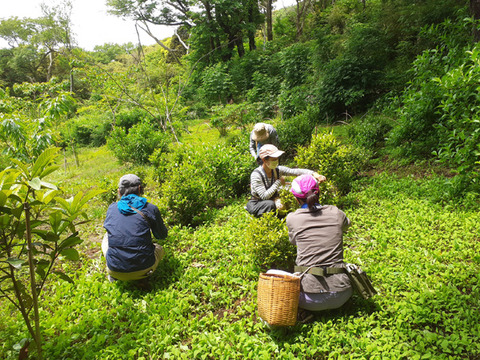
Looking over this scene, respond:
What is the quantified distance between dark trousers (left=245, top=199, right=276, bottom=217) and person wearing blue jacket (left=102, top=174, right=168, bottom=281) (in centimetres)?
142

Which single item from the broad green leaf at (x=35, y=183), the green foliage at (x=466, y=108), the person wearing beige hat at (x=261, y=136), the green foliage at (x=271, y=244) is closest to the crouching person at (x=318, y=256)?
the green foliage at (x=271, y=244)

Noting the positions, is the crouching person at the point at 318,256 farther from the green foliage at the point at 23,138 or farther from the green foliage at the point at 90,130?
the green foliage at the point at 90,130

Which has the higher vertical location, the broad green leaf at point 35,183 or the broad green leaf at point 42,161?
the broad green leaf at point 42,161

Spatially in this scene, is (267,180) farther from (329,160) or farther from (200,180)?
(200,180)

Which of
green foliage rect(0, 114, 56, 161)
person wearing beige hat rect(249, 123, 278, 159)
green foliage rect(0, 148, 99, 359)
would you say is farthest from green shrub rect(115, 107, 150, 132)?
green foliage rect(0, 148, 99, 359)

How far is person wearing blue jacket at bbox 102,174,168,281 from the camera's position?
3.31 m

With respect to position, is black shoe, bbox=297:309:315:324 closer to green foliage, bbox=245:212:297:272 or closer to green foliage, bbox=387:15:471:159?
green foliage, bbox=245:212:297:272

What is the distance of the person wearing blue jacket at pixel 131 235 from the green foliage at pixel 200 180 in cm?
134

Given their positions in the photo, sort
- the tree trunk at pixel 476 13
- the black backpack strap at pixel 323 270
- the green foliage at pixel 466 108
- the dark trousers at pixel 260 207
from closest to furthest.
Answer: the black backpack strap at pixel 323 270, the green foliage at pixel 466 108, the dark trousers at pixel 260 207, the tree trunk at pixel 476 13

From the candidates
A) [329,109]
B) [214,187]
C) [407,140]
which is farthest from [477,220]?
[329,109]

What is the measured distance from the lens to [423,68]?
17.2 ft

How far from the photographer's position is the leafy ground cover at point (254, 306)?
2477 mm

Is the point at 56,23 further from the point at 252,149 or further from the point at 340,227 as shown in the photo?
the point at 340,227

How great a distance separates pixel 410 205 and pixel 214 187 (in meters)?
3.50
